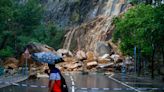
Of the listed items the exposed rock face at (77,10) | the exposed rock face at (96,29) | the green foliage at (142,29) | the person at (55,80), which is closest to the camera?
the person at (55,80)

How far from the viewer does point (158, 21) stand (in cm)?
3434

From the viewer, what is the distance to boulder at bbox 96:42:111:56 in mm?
84750

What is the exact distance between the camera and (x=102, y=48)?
84.8 meters

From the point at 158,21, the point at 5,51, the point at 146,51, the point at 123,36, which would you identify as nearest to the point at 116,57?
the point at 123,36

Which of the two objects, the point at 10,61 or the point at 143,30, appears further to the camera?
the point at 10,61

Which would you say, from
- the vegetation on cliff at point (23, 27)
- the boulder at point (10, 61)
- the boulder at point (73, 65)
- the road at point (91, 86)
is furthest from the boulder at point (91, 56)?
the road at point (91, 86)

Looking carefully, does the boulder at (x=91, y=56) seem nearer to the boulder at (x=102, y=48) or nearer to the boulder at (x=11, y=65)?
the boulder at (x=102, y=48)

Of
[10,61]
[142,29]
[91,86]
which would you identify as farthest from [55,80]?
[10,61]

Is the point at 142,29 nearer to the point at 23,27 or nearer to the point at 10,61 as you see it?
the point at 23,27

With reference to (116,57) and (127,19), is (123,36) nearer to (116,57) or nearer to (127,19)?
(127,19)

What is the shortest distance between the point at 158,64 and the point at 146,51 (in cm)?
492

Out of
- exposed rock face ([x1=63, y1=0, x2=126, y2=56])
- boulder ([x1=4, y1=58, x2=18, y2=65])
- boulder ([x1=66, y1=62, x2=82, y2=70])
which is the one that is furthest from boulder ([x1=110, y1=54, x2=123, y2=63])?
boulder ([x1=4, y1=58, x2=18, y2=65])

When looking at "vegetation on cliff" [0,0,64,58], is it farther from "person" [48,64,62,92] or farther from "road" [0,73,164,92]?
"person" [48,64,62,92]

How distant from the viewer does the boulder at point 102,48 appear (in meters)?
84.8
